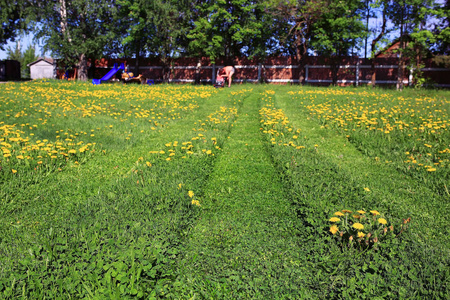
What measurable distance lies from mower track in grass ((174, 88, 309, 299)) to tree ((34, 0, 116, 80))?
71.6ft

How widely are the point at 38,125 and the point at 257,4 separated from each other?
2191 centimetres

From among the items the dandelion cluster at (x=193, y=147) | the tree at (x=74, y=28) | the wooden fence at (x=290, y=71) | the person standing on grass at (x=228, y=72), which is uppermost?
the tree at (x=74, y=28)

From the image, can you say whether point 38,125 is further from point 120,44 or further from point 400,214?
point 120,44

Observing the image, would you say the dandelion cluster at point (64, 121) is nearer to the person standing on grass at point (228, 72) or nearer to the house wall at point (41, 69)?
the person standing on grass at point (228, 72)

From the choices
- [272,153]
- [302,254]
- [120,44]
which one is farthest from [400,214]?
Result: [120,44]

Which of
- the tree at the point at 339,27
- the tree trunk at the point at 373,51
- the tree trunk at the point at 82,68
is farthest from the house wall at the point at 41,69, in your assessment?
the tree trunk at the point at 373,51

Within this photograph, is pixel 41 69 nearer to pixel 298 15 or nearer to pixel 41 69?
pixel 41 69

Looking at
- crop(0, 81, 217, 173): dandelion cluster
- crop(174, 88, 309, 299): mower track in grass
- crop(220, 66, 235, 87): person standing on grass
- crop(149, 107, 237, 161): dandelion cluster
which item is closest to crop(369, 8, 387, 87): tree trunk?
crop(220, 66, 235, 87): person standing on grass

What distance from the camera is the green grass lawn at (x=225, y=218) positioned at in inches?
89.3

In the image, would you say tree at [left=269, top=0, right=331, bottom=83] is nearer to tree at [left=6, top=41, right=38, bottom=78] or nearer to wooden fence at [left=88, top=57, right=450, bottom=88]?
wooden fence at [left=88, top=57, right=450, bottom=88]

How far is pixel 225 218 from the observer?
348cm

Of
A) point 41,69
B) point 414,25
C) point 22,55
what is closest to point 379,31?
point 414,25

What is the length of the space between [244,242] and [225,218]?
53 cm

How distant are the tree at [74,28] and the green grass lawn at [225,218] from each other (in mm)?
18329
